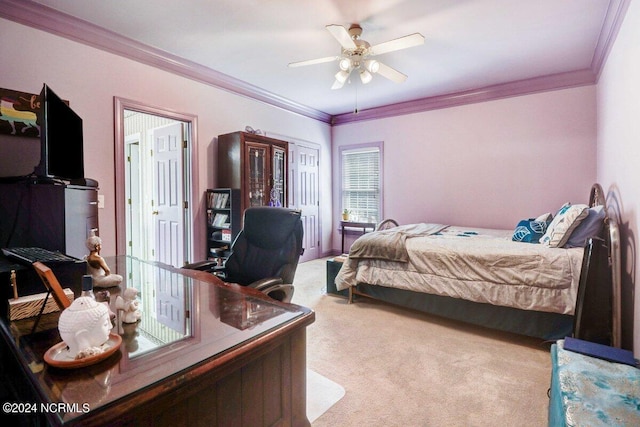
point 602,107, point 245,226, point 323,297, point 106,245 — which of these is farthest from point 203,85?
point 602,107

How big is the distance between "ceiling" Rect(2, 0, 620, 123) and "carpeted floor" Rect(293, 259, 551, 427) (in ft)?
9.01

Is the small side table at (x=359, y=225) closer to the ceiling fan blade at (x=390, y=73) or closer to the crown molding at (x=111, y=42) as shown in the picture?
the crown molding at (x=111, y=42)

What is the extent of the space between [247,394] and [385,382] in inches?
55.3

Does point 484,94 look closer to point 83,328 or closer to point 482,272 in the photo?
point 482,272

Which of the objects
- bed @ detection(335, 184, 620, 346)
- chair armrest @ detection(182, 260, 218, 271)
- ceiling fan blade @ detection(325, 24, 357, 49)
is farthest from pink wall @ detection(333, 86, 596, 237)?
chair armrest @ detection(182, 260, 218, 271)

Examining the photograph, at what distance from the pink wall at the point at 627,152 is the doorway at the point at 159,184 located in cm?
405

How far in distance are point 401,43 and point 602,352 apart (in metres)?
2.45

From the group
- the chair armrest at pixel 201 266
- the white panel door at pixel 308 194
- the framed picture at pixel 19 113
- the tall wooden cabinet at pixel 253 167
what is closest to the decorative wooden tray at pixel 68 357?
the chair armrest at pixel 201 266

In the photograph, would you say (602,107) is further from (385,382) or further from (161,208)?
(161,208)

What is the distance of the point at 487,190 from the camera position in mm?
4680

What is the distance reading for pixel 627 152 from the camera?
7.50 ft

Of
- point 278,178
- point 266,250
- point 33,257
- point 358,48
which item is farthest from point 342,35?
point 33,257

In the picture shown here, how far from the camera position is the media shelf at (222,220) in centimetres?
392

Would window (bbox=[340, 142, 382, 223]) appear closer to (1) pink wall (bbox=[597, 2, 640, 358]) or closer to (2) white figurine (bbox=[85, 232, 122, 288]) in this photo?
(1) pink wall (bbox=[597, 2, 640, 358])
